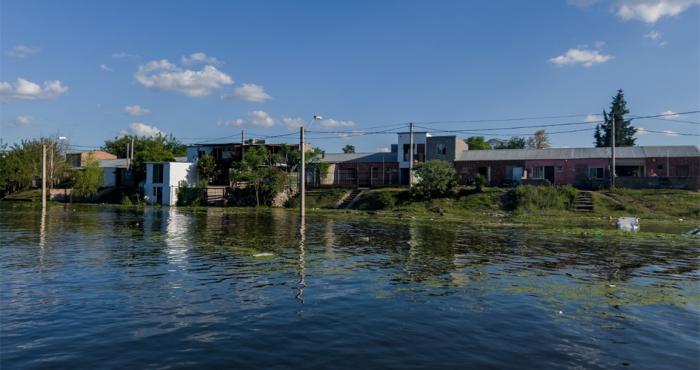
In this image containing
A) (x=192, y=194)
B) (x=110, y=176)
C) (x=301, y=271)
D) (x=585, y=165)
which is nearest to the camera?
(x=301, y=271)

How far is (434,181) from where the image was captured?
2312 inches

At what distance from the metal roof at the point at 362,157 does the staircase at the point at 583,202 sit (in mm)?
29099

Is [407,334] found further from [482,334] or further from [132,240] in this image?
[132,240]

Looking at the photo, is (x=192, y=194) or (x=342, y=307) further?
(x=192, y=194)

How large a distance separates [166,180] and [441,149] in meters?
40.5

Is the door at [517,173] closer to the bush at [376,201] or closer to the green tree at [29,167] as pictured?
the bush at [376,201]

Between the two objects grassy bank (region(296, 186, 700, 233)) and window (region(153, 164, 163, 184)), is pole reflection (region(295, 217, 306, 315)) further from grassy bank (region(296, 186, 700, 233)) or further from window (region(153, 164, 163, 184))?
window (region(153, 164, 163, 184))

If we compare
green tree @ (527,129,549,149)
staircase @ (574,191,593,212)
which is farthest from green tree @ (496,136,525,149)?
staircase @ (574,191,593,212)

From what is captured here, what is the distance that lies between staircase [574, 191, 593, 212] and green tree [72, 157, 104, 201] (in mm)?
66484

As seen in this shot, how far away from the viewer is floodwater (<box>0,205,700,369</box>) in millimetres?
9102

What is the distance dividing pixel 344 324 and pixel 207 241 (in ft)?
54.8

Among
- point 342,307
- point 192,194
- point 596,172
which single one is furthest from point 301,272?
point 596,172

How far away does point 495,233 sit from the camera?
32.7m

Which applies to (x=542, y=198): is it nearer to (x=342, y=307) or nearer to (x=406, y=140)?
(x=406, y=140)
